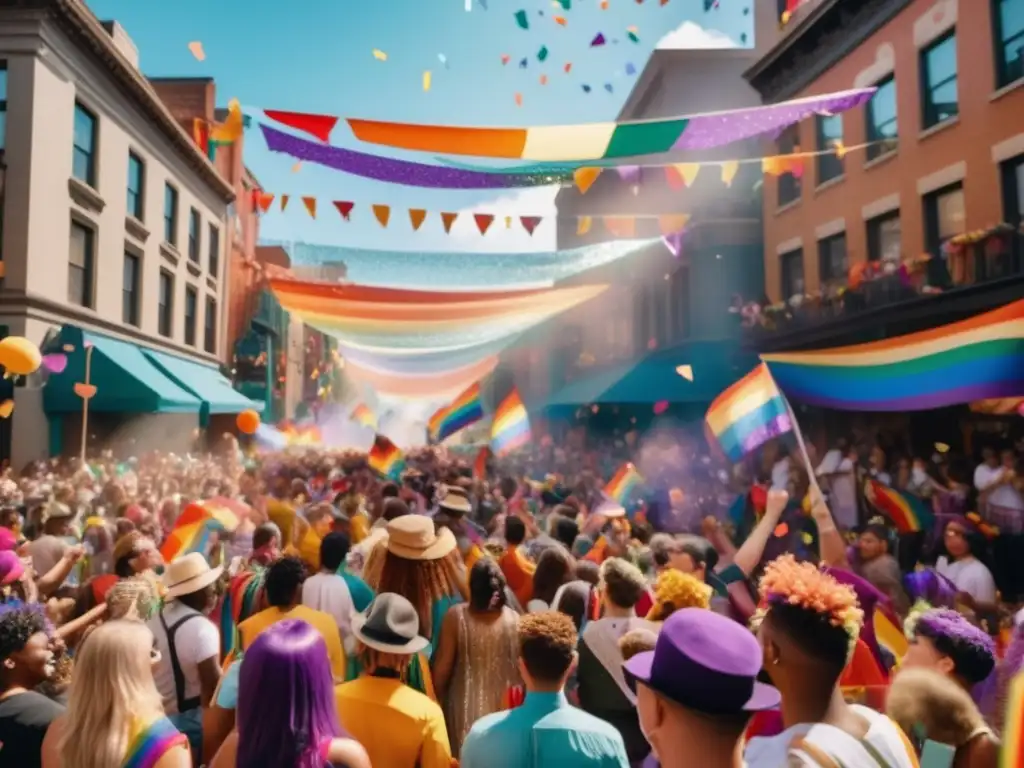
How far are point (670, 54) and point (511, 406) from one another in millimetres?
16685

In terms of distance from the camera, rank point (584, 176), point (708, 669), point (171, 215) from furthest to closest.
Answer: point (171, 215) < point (584, 176) < point (708, 669)

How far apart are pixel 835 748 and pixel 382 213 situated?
28.3ft

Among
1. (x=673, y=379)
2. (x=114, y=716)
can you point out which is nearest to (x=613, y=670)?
(x=114, y=716)

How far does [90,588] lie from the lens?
191 inches

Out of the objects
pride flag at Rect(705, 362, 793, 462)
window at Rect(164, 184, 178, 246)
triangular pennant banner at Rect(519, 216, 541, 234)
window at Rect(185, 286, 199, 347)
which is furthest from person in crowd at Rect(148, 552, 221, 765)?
window at Rect(185, 286, 199, 347)

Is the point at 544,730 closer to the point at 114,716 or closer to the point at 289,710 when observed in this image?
the point at 289,710

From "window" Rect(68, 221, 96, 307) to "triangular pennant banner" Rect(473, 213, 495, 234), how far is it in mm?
11091

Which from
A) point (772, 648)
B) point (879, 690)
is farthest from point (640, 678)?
point (879, 690)

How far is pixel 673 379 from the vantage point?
18109 millimetres

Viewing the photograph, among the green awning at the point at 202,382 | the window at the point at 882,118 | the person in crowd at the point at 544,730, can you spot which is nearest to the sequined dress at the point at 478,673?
the person in crowd at the point at 544,730

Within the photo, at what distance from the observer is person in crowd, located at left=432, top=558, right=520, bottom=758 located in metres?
3.82

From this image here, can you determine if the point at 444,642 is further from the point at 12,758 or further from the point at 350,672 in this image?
the point at 12,758

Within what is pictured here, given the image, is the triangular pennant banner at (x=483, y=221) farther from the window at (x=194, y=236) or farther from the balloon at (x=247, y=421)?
the window at (x=194, y=236)

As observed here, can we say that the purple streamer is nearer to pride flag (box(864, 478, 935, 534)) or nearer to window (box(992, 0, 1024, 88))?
pride flag (box(864, 478, 935, 534))
